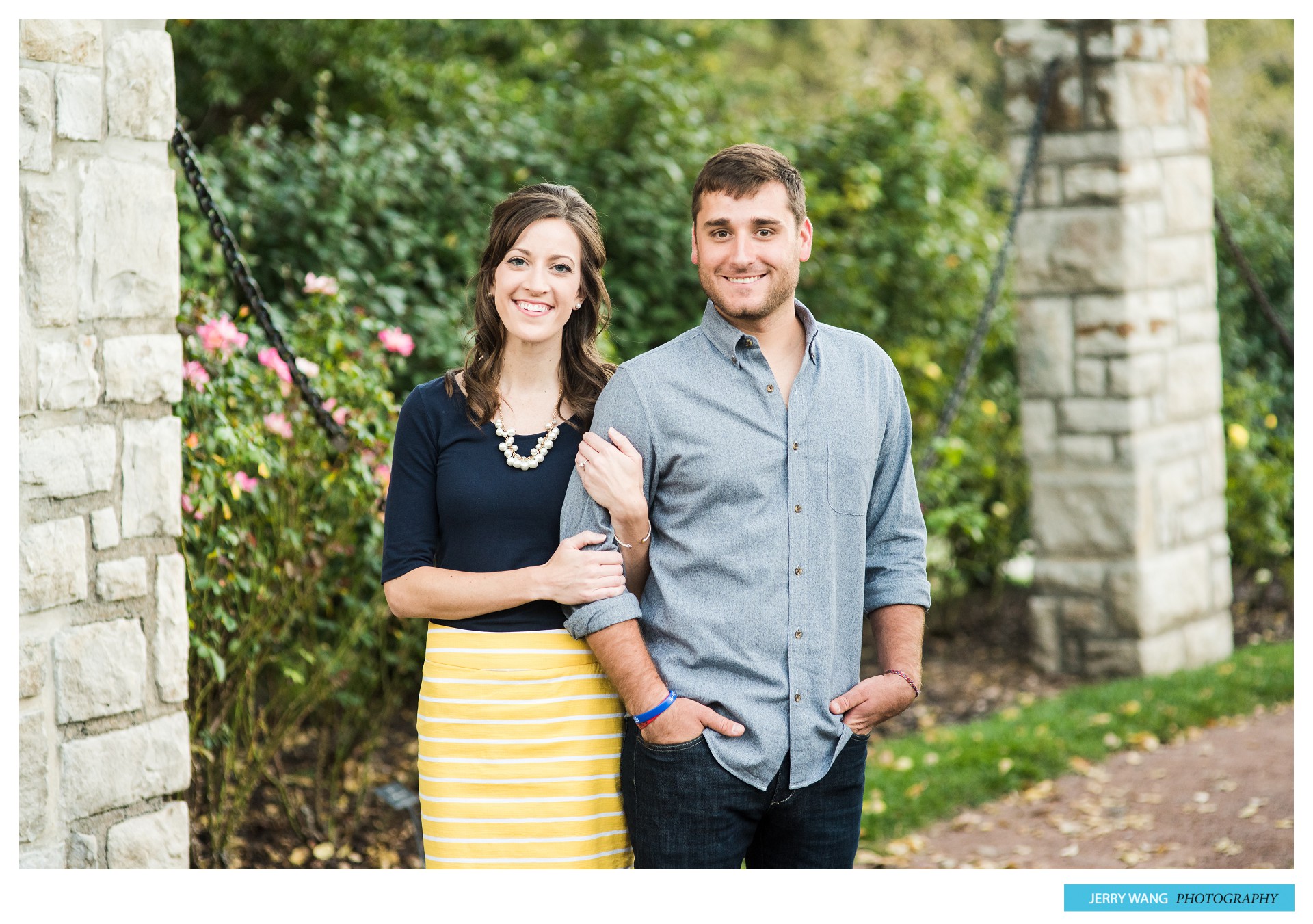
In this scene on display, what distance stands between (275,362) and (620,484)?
1.59 m

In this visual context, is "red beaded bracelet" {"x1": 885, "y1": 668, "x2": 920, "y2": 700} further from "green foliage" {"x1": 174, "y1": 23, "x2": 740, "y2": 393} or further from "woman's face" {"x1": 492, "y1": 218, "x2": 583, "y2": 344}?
"green foliage" {"x1": 174, "y1": 23, "x2": 740, "y2": 393}

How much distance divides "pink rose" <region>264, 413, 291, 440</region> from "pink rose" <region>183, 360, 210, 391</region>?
0.73 ft

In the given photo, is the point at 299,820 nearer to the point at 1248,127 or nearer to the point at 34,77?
the point at 34,77

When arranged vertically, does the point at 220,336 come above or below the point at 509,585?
above

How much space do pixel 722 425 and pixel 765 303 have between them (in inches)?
8.8

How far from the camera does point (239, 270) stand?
2867 mm

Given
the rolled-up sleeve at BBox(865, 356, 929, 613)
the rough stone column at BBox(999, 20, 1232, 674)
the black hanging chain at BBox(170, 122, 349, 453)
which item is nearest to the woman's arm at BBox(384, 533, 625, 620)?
the rolled-up sleeve at BBox(865, 356, 929, 613)

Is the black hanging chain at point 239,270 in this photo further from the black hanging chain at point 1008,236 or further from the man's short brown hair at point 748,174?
the black hanging chain at point 1008,236

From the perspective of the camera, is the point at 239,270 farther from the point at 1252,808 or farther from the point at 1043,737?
the point at 1252,808

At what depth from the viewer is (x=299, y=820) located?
3.63 metres

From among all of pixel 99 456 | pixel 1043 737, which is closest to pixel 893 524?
pixel 99 456

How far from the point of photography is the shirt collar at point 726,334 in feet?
6.99

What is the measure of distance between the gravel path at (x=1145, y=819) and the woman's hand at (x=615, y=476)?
1969 mm

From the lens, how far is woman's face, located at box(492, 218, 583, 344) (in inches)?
84.8
